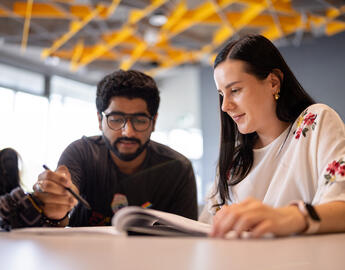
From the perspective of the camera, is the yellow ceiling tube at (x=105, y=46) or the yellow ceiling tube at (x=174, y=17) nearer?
the yellow ceiling tube at (x=174, y=17)

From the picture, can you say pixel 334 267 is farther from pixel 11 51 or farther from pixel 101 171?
pixel 11 51

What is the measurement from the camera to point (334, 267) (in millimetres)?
455

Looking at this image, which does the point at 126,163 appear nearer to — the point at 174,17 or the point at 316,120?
the point at 316,120

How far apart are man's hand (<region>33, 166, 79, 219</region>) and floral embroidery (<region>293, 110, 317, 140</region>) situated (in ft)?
2.22

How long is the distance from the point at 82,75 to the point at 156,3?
4.41 m

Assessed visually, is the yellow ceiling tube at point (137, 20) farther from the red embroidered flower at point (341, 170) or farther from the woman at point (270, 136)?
the red embroidered flower at point (341, 170)

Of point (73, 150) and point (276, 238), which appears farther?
point (73, 150)

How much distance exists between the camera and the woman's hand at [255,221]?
636mm

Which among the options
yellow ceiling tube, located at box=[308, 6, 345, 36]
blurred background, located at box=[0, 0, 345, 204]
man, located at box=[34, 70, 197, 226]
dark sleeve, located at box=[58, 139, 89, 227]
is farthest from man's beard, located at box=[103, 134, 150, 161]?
yellow ceiling tube, located at box=[308, 6, 345, 36]

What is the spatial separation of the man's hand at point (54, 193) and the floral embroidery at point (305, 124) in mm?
677

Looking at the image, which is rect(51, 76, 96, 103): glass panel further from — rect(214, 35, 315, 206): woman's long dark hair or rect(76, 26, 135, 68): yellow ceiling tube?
rect(214, 35, 315, 206): woman's long dark hair

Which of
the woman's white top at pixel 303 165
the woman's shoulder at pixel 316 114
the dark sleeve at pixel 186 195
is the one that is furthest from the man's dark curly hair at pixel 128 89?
the woman's shoulder at pixel 316 114

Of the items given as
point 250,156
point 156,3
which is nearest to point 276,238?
point 250,156

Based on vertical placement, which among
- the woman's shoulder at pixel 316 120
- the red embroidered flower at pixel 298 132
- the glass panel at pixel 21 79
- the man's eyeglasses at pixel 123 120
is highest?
the glass panel at pixel 21 79
